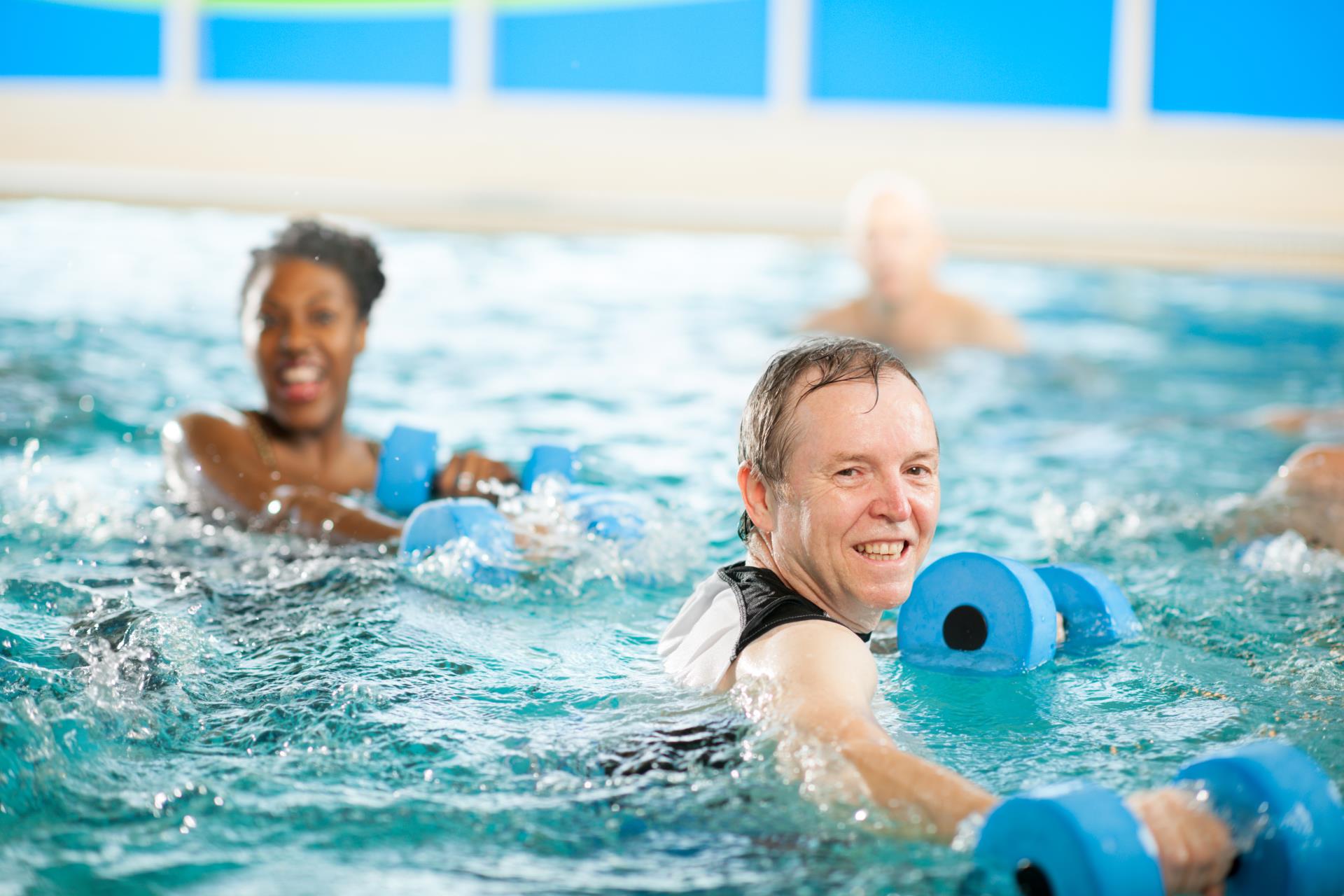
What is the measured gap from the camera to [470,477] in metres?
4.40

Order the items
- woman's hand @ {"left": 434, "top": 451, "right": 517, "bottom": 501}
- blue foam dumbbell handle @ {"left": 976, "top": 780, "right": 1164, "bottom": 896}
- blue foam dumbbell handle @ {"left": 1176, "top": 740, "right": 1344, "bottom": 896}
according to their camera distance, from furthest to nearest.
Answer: woman's hand @ {"left": 434, "top": 451, "right": 517, "bottom": 501}, blue foam dumbbell handle @ {"left": 1176, "top": 740, "right": 1344, "bottom": 896}, blue foam dumbbell handle @ {"left": 976, "top": 780, "right": 1164, "bottom": 896}

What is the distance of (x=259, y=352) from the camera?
436 centimetres

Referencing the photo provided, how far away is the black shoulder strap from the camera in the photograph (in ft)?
8.18

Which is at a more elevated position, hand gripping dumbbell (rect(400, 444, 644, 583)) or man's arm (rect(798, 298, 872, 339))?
man's arm (rect(798, 298, 872, 339))

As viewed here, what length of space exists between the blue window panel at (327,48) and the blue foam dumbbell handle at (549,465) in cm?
933

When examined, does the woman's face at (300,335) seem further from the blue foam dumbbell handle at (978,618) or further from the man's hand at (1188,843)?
the man's hand at (1188,843)

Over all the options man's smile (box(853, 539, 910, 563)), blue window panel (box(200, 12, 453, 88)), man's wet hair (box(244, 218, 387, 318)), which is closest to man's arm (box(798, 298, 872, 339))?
man's wet hair (box(244, 218, 387, 318))

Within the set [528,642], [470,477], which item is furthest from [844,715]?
[470,477]

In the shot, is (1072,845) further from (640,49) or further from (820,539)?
(640,49)

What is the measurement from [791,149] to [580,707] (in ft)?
32.2

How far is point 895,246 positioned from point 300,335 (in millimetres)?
4097

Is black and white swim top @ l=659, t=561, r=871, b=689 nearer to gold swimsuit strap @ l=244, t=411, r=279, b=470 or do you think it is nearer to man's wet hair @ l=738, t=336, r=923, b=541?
man's wet hair @ l=738, t=336, r=923, b=541

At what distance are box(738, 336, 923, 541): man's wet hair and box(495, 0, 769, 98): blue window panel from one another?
1038 centimetres

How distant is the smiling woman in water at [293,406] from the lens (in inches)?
168
